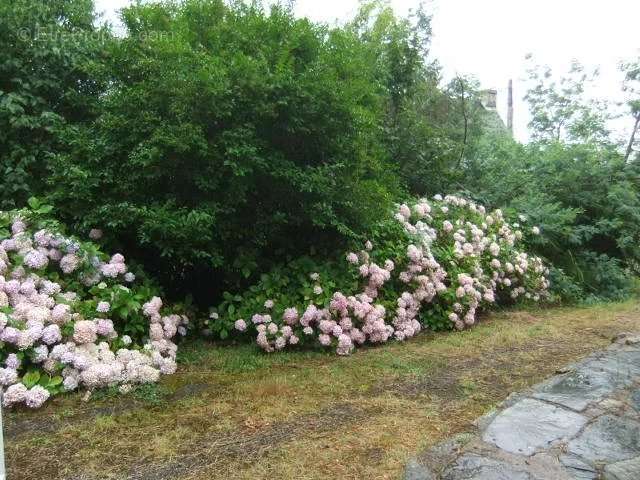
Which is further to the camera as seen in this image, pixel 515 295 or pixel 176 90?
pixel 515 295

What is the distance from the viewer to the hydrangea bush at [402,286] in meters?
4.29

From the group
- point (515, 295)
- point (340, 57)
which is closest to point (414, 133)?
point (515, 295)

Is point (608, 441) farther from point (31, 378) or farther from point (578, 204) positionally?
point (578, 204)

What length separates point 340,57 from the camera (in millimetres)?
4551

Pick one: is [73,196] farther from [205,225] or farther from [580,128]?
[580,128]

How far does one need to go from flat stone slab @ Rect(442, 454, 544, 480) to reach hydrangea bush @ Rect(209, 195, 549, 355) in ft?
6.24

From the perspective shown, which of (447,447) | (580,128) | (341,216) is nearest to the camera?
(447,447)

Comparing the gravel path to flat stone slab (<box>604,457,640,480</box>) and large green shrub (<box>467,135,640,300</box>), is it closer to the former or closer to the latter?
flat stone slab (<box>604,457,640,480</box>)

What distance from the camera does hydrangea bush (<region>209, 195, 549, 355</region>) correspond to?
4.29 meters

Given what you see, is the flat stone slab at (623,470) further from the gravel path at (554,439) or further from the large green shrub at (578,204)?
the large green shrub at (578,204)

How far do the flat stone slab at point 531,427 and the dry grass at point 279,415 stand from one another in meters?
0.18

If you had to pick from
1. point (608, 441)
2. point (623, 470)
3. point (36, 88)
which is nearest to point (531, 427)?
point (608, 441)

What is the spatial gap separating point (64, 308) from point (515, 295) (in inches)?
188

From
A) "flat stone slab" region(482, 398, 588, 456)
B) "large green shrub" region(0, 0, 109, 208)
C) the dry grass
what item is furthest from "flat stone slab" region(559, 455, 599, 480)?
"large green shrub" region(0, 0, 109, 208)
